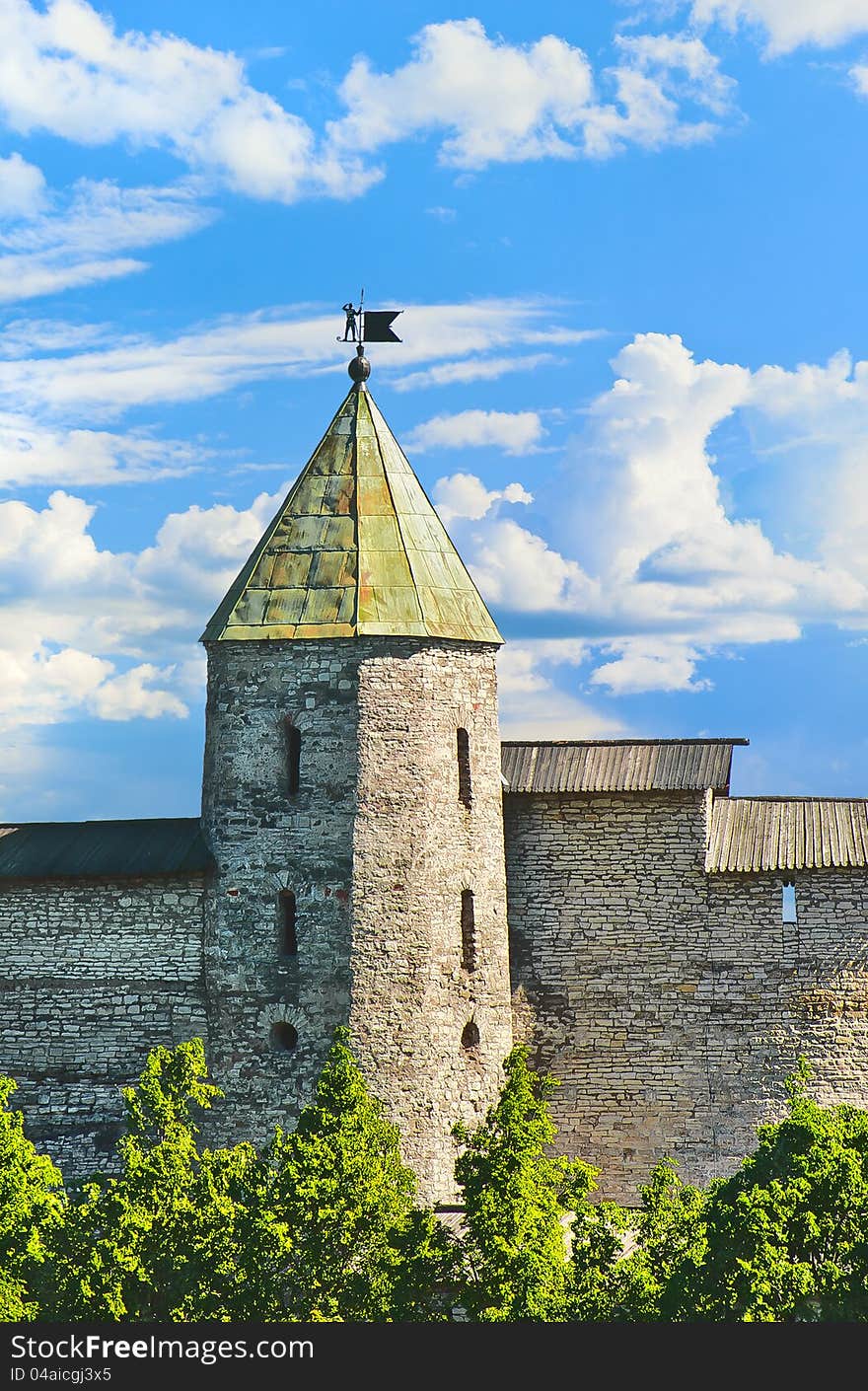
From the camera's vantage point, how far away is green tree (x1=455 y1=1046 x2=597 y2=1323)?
830 inches

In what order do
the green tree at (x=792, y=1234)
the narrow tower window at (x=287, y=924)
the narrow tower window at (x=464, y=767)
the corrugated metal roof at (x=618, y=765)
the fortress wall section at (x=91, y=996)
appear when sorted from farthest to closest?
the corrugated metal roof at (x=618, y=765)
the narrow tower window at (x=464, y=767)
the fortress wall section at (x=91, y=996)
the narrow tower window at (x=287, y=924)
the green tree at (x=792, y=1234)

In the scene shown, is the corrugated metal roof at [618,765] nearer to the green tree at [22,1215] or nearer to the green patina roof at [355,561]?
the green patina roof at [355,561]

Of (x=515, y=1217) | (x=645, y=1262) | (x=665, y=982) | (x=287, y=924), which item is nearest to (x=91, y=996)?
(x=287, y=924)

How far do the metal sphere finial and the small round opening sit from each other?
994cm

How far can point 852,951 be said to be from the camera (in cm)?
2797

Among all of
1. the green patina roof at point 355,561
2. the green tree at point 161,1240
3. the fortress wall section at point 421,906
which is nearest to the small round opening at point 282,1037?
the fortress wall section at point 421,906

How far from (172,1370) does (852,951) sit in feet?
47.8

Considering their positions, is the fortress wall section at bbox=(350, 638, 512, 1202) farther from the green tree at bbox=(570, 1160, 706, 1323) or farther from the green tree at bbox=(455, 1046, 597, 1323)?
the green tree at bbox=(570, 1160, 706, 1323)

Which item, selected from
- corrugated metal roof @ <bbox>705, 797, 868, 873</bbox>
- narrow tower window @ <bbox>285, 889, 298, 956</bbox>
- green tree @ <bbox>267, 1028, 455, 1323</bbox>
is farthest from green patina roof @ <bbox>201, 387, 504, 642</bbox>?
green tree @ <bbox>267, 1028, 455, 1323</bbox>

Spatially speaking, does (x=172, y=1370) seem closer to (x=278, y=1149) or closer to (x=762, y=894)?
(x=278, y=1149)

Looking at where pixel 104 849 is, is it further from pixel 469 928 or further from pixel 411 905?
pixel 469 928

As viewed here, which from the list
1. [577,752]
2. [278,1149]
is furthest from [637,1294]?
Answer: [577,752]

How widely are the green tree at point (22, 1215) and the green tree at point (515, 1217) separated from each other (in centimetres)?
522

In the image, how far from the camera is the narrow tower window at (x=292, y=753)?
26.0 meters
